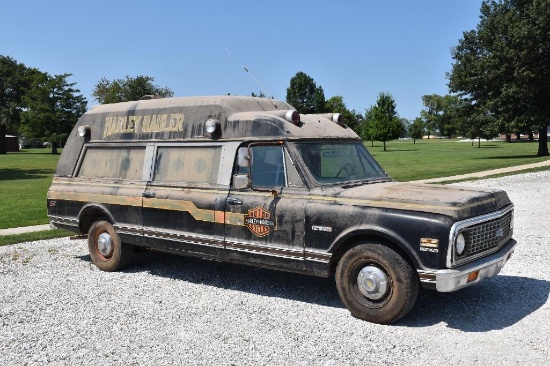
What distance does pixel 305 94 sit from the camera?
275ft

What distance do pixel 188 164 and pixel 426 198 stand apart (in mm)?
3223

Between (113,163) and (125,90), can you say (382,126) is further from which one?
(113,163)

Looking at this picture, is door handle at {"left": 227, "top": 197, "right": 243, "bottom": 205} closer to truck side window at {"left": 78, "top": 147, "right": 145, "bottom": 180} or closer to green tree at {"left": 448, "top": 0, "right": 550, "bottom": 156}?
truck side window at {"left": 78, "top": 147, "right": 145, "bottom": 180}

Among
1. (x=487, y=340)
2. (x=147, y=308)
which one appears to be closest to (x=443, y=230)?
(x=487, y=340)

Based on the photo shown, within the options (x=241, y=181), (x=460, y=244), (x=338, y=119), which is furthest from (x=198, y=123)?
(x=460, y=244)

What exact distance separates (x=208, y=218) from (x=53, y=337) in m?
2.21

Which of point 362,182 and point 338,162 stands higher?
point 338,162

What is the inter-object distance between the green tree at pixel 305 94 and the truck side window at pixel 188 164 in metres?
76.3

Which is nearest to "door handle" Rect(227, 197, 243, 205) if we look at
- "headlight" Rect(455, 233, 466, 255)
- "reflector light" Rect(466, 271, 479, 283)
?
"headlight" Rect(455, 233, 466, 255)

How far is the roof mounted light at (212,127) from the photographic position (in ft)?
→ 22.0

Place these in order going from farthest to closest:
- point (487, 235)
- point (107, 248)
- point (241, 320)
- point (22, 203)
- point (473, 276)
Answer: point (22, 203)
point (107, 248)
point (241, 320)
point (487, 235)
point (473, 276)

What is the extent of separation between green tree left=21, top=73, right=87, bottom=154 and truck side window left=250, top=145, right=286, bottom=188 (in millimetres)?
66376

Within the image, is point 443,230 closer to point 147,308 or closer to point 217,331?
point 217,331

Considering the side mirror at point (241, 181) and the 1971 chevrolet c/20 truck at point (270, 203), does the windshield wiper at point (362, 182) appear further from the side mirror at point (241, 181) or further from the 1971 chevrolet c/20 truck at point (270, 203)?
the side mirror at point (241, 181)
